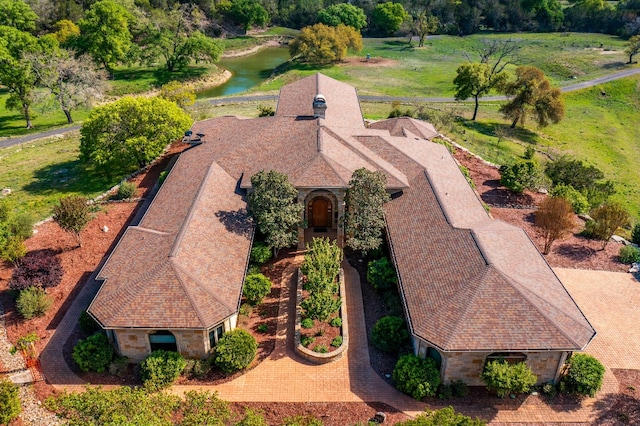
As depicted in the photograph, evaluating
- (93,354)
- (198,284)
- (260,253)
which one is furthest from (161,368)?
(260,253)

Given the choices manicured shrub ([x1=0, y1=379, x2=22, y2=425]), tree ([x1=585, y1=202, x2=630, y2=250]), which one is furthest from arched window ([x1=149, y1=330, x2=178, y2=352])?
tree ([x1=585, y1=202, x2=630, y2=250])

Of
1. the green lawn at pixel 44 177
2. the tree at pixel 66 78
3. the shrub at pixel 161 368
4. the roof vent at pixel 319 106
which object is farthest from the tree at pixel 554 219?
the tree at pixel 66 78

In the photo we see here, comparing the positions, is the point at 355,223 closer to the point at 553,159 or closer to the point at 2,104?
the point at 553,159

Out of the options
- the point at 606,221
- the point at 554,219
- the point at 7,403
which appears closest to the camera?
the point at 7,403

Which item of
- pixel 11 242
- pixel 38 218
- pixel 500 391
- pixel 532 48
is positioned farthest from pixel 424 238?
pixel 532 48

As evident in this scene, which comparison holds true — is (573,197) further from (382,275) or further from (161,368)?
(161,368)

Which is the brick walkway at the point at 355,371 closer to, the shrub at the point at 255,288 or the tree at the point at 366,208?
the shrub at the point at 255,288
